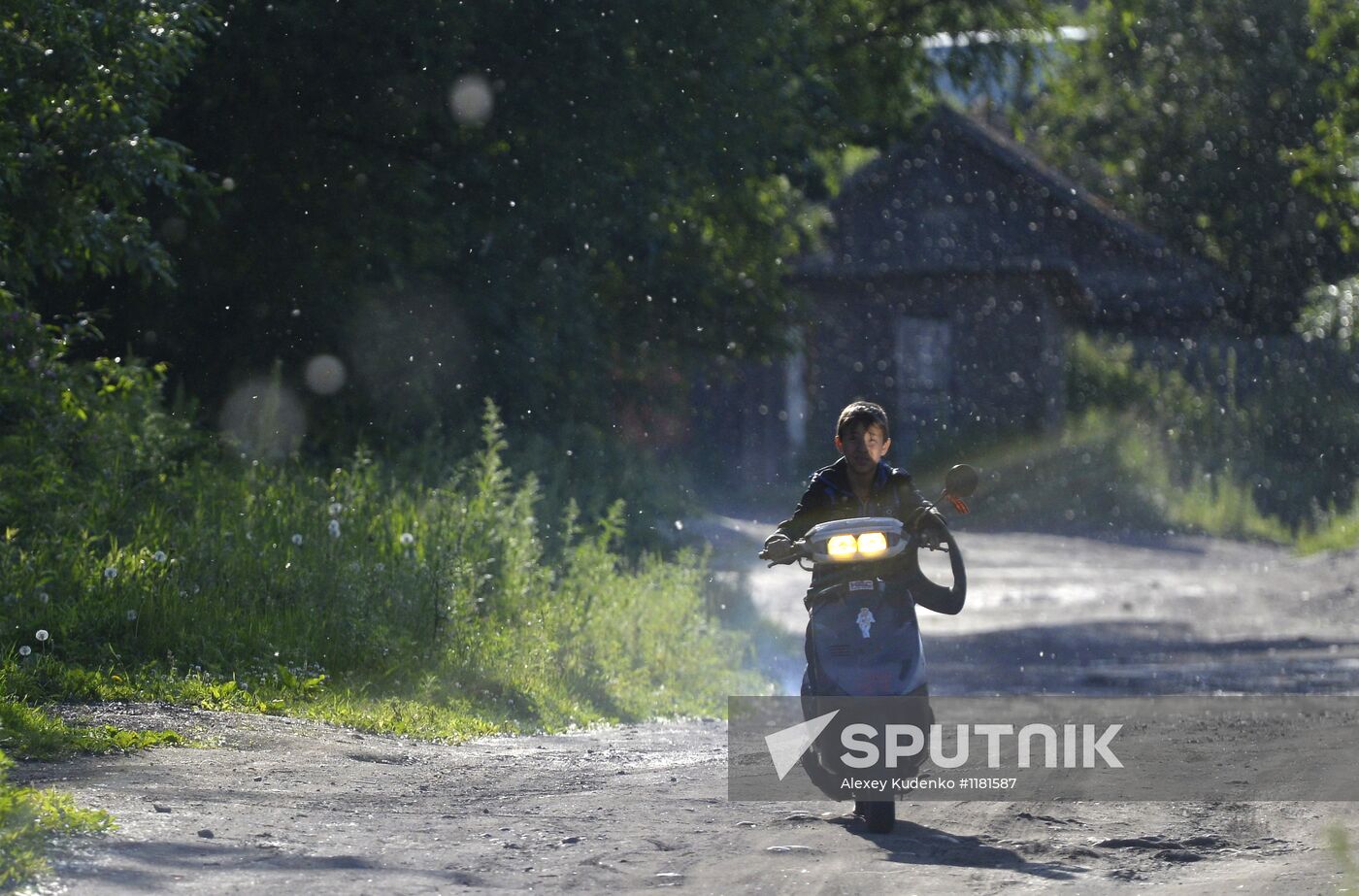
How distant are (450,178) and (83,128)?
7034 millimetres

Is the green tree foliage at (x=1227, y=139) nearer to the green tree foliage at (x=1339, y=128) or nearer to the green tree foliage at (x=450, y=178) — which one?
the green tree foliage at (x=1339, y=128)

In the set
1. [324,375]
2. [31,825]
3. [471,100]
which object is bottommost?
[31,825]

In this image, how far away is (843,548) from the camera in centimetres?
725

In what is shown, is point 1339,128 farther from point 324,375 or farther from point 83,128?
point 83,128

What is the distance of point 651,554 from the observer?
1777 cm

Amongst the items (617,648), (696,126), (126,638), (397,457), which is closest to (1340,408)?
(696,126)

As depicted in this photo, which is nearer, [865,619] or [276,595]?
[865,619]

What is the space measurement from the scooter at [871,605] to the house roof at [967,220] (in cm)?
3190

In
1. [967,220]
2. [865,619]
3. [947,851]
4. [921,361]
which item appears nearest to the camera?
[947,851]

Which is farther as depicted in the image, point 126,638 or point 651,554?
point 651,554

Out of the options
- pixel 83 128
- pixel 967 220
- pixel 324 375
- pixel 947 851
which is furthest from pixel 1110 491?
pixel 947 851

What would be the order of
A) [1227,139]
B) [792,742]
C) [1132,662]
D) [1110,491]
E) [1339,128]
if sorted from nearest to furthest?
[792,742], [1132,662], [1339,128], [1110,491], [1227,139]

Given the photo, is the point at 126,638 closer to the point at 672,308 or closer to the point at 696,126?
the point at 696,126

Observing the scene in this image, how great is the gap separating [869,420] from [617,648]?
5959 millimetres
